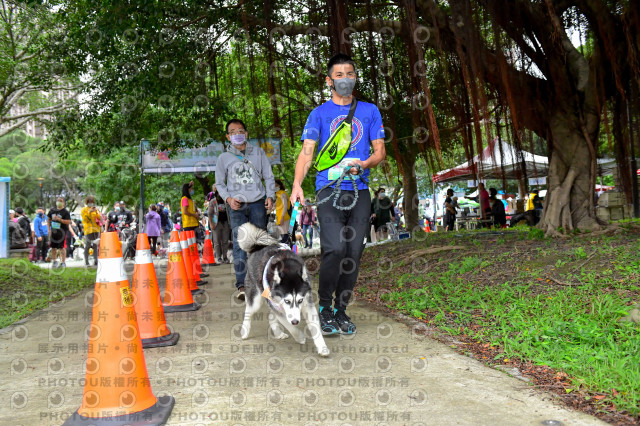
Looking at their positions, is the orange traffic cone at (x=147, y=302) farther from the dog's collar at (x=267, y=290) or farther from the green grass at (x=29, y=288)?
the green grass at (x=29, y=288)

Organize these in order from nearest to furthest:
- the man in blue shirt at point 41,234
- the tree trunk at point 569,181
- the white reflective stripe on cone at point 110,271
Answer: the white reflective stripe on cone at point 110,271, the tree trunk at point 569,181, the man in blue shirt at point 41,234

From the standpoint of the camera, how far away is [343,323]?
4.11 meters

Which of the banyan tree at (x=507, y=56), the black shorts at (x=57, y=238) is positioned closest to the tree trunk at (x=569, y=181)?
the banyan tree at (x=507, y=56)

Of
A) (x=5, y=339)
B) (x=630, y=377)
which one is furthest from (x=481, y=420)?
(x=5, y=339)

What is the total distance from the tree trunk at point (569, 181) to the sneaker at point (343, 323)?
494 centimetres

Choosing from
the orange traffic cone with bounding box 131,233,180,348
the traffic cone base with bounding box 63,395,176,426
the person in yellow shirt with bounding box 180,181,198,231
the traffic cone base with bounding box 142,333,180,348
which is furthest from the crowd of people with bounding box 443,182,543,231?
the traffic cone base with bounding box 63,395,176,426

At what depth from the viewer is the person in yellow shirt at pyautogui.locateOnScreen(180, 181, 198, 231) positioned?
9945mm

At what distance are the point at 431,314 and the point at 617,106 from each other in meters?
6.05

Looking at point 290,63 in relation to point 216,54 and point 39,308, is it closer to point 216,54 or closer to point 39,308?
point 216,54

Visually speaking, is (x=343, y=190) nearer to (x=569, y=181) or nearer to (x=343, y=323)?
(x=343, y=323)

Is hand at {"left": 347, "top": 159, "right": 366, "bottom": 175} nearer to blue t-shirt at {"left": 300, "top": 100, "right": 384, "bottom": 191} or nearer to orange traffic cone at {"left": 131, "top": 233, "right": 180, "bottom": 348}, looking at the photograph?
blue t-shirt at {"left": 300, "top": 100, "right": 384, "bottom": 191}

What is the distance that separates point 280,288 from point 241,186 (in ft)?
7.70

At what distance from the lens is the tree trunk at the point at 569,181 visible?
8047mm

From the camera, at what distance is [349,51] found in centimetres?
615
